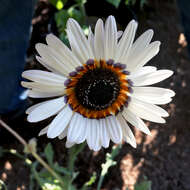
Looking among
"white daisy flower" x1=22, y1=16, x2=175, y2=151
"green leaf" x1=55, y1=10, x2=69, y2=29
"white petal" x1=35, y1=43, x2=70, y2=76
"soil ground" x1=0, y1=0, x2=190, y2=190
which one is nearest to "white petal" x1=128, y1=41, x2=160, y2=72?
"white daisy flower" x1=22, y1=16, x2=175, y2=151

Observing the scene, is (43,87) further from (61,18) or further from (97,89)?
(61,18)

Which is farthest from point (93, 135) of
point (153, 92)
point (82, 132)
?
point (153, 92)

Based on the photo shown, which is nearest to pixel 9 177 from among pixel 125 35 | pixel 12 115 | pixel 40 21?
pixel 12 115

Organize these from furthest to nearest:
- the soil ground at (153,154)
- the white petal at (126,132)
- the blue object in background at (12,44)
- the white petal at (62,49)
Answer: the soil ground at (153,154) → the blue object in background at (12,44) → the white petal at (126,132) → the white petal at (62,49)

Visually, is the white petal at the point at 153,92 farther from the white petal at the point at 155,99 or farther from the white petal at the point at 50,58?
the white petal at the point at 50,58

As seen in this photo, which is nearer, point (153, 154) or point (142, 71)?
point (142, 71)

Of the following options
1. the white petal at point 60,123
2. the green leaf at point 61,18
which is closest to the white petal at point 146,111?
the white petal at point 60,123

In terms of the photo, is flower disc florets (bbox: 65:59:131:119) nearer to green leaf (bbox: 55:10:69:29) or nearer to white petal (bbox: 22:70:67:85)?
white petal (bbox: 22:70:67:85)
